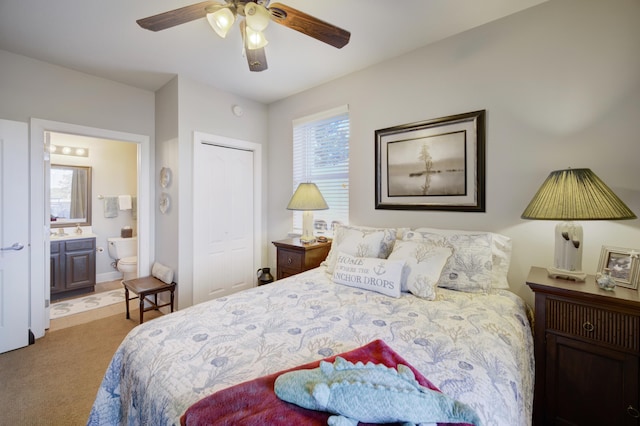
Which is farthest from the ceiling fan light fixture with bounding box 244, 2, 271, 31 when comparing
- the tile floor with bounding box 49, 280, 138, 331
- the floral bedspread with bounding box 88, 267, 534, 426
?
the tile floor with bounding box 49, 280, 138, 331

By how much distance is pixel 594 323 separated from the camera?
1.35m

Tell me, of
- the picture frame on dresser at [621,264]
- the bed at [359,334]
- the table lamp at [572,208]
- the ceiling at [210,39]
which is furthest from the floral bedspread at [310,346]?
the ceiling at [210,39]

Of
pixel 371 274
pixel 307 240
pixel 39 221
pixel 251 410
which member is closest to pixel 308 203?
pixel 307 240

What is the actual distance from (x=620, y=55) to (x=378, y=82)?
1638mm

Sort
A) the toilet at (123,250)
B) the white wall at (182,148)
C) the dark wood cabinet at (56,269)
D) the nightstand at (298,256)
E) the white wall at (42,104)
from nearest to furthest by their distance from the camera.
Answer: the white wall at (42,104) < the nightstand at (298,256) < the white wall at (182,148) < the dark wood cabinet at (56,269) < the toilet at (123,250)

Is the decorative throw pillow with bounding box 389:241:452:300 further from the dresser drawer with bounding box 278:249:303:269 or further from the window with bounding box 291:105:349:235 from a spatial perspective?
the window with bounding box 291:105:349:235

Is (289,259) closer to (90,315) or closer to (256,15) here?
(256,15)

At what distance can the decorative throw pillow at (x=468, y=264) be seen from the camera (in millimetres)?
1725

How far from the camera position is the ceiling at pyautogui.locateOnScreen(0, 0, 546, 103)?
73.2 inches

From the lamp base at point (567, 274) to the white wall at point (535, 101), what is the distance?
0.28m

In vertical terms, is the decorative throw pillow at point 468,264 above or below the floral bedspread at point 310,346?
above

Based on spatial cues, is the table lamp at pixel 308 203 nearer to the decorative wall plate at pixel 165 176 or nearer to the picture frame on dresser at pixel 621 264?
the decorative wall plate at pixel 165 176

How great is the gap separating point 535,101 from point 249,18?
195 cm

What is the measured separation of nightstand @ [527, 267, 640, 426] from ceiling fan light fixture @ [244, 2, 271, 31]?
208cm
